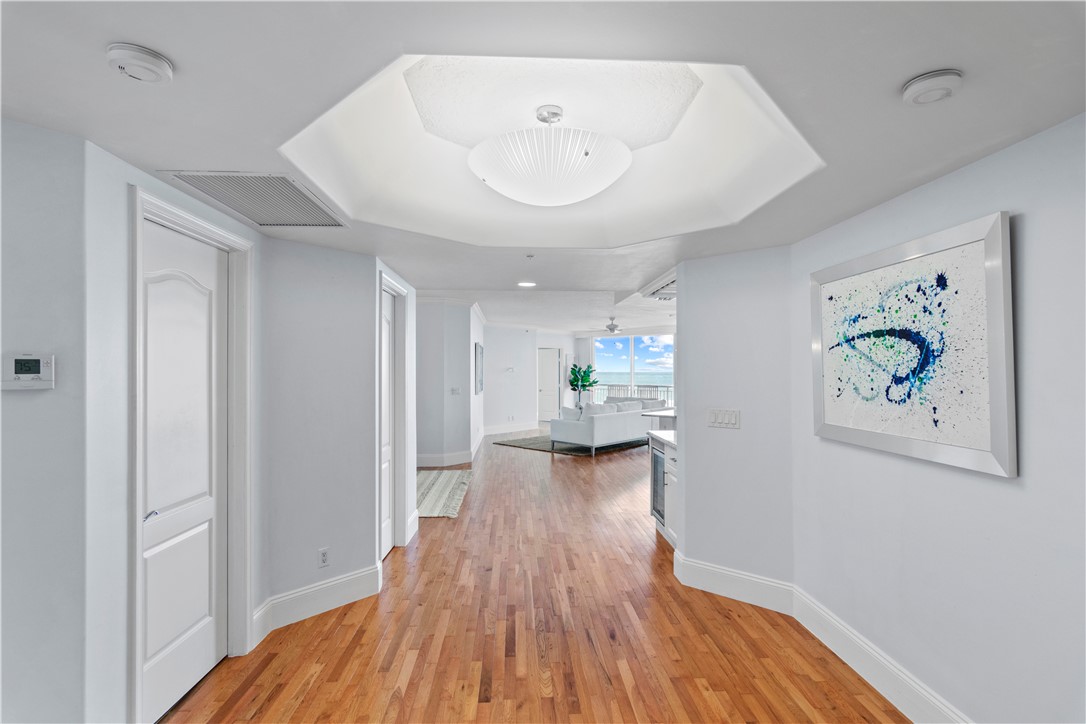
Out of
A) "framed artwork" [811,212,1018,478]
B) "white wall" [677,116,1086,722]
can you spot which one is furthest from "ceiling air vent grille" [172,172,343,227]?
"framed artwork" [811,212,1018,478]

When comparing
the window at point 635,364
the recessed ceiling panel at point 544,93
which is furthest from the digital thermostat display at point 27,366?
the window at point 635,364

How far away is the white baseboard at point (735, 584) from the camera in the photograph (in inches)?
122

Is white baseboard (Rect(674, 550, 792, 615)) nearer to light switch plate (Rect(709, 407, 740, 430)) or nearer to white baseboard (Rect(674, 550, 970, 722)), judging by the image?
white baseboard (Rect(674, 550, 970, 722))

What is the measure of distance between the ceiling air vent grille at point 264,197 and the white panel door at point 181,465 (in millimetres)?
268

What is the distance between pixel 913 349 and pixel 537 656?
7.52 feet

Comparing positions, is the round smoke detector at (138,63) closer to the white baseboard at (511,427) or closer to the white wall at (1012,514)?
the white wall at (1012,514)

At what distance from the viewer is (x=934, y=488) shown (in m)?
2.05

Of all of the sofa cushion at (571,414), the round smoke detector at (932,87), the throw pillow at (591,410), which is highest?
the round smoke detector at (932,87)

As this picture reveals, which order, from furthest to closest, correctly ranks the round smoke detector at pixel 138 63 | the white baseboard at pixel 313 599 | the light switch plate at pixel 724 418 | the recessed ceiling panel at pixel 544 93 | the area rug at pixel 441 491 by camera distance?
the area rug at pixel 441 491 → the light switch plate at pixel 724 418 → the white baseboard at pixel 313 599 → the recessed ceiling panel at pixel 544 93 → the round smoke detector at pixel 138 63

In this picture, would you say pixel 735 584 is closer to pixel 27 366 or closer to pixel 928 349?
pixel 928 349

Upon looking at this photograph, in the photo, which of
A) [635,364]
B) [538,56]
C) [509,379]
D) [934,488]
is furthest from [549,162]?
[635,364]

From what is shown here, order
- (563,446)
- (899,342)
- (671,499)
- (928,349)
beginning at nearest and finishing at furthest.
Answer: (928,349)
(899,342)
(671,499)
(563,446)

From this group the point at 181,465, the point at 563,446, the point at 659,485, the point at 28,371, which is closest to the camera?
the point at 28,371

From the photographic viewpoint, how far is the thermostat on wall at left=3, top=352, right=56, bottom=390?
61.7 inches
